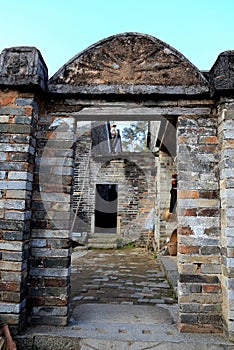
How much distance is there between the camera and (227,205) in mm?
2754

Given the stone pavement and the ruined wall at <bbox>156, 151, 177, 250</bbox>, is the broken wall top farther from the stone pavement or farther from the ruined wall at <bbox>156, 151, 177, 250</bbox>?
the ruined wall at <bbox>156, 151, 177, 250</bbox>

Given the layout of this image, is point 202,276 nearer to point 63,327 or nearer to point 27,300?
point 63,327

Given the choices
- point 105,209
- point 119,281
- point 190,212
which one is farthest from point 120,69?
point 105,209

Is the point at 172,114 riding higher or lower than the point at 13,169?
higher

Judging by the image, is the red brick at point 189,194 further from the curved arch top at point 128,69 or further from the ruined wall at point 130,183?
the ruined wall at point 130,183

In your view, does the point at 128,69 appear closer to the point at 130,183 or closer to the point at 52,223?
the point at 52,223

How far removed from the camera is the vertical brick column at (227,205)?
8.66ft

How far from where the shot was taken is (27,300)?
2934mm

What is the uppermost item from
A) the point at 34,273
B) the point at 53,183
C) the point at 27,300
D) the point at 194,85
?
the point at 194,85

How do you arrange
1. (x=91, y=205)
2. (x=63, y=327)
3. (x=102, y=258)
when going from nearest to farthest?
1. (x=63, y=327)
2. (x=102, y=258)
3. (x=91, y=205)

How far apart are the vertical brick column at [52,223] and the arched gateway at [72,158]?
0.04 feet

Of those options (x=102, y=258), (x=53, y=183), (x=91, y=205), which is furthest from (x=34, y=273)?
(x=91, y=205)

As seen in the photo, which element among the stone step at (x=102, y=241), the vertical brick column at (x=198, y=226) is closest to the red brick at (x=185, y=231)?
the vertical brick column at (x=198, y=226)

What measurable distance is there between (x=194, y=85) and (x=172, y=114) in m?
0.41
